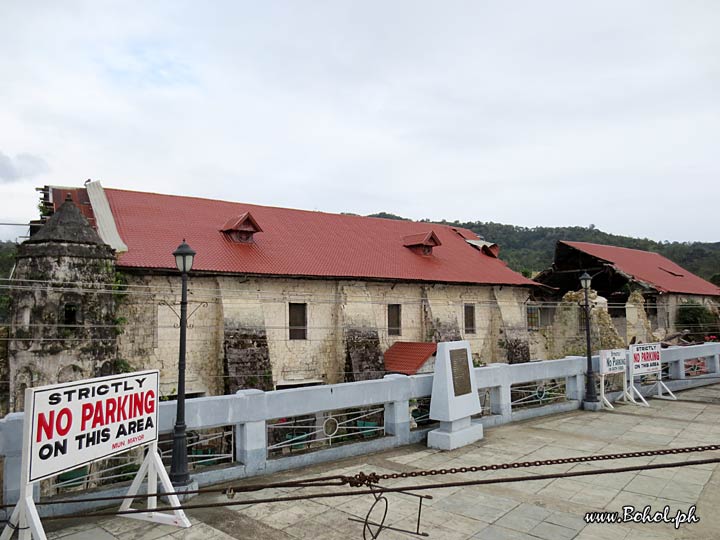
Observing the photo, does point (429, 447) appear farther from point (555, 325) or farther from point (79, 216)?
point (555, 325)

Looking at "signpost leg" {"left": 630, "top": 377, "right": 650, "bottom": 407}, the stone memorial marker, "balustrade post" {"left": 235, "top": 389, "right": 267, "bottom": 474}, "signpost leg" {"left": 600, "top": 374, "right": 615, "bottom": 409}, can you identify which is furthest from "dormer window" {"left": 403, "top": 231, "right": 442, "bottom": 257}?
"balustrade post" {"left": 235, "top": 389, "right": 267, "bottom": 474}

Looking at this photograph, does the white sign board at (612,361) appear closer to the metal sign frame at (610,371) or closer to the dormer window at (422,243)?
the metal sign frame at (610,371)

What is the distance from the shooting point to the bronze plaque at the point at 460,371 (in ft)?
35.0

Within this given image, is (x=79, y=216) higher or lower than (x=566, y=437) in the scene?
higher

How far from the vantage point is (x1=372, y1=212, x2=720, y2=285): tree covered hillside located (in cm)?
6319

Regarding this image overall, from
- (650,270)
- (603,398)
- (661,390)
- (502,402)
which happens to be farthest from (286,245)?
(650,270)

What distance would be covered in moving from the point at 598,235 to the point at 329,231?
66.0m

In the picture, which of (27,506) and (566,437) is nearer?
(27,506)

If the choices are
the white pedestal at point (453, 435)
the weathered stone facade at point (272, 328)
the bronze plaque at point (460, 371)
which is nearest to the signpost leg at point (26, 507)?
the white pedestal at point (453, 435)

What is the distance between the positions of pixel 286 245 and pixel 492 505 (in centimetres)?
1600

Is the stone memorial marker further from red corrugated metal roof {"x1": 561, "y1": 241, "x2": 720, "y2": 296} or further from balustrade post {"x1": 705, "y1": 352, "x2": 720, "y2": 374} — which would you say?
red corrugated metal roof {"x1": 561, "y1": 241, "x2": 720, "y2": 296}

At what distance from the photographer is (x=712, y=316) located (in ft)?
106

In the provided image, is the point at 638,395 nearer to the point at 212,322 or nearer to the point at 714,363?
the point at 714,363

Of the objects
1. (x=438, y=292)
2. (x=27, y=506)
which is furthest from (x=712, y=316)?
(x=27, y=506)
